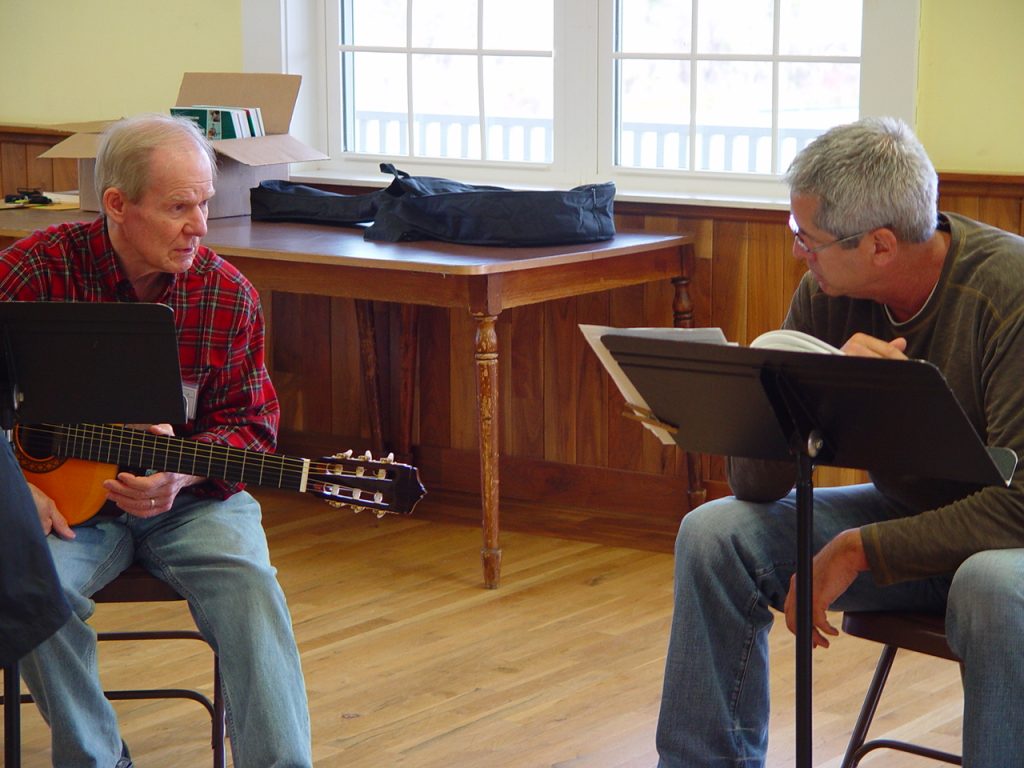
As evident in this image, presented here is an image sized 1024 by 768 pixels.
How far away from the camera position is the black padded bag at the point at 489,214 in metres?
3.53

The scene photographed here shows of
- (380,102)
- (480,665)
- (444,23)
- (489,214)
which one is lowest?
(480,665)

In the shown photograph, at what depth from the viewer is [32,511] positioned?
1654 millimetres

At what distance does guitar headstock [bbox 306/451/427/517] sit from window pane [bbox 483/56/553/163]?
2.16 meters

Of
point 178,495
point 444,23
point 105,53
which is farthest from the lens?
point 105,53

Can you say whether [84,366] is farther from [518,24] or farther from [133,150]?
[518,24]

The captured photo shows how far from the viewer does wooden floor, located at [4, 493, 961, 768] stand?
2.66 m

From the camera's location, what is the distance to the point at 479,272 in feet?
10.7

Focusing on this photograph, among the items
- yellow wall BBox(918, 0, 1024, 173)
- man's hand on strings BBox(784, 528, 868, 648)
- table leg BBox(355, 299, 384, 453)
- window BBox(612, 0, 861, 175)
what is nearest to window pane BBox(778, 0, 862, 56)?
window BBox(612, 0, 861, 175)

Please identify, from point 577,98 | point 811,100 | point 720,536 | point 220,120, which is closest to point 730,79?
point 811,100

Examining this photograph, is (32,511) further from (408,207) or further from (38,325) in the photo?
(408,207)

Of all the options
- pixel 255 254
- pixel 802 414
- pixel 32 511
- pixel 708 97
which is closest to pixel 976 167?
pixel 708 97

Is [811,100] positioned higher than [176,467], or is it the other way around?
[811,100]

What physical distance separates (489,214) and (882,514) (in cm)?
151

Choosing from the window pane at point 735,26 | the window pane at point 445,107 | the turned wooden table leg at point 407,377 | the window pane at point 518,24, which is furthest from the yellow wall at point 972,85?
the turned wooden table leg at point 407,377
